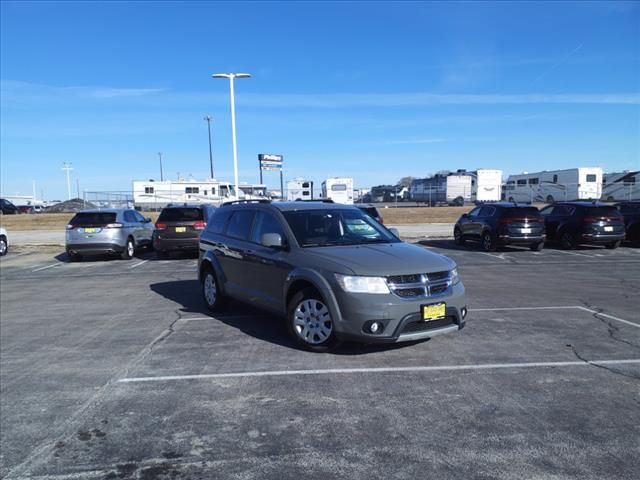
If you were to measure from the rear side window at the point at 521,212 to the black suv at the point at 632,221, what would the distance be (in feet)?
13.1

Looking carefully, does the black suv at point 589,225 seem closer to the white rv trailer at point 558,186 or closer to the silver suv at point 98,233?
the silver suv at point 98,233

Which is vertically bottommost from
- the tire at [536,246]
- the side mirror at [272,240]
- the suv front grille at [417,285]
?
the tire at [536,246]

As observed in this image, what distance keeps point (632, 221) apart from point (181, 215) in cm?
1569

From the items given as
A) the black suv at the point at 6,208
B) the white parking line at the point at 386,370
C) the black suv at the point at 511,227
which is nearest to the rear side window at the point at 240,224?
the white parking line at the point at 386,370

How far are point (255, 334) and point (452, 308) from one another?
264 cm

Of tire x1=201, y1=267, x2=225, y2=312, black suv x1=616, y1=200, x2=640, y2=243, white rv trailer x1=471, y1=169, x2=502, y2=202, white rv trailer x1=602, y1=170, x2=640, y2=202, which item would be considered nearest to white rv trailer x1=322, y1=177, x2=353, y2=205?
white rv trailer x1=471, y1=169, x2=502, y2=202

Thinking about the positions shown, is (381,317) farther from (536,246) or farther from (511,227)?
(536,246)

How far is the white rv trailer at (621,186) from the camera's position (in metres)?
40.2

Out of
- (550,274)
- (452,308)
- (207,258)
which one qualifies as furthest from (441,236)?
(452,308)

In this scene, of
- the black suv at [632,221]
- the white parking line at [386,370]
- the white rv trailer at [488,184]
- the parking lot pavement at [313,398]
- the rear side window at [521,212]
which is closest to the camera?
the parking lot pavement at [313,398]

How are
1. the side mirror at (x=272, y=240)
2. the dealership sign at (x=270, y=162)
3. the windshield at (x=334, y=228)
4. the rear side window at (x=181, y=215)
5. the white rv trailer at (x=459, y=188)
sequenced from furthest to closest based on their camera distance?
the white rv trailer at (x=459, y=188) < the dealership sign at (x=270, y=162) < the rear side window at (x=181, y=215) < the windshield at (x=334, y=228) < the side mirror at (x=272, y=240)

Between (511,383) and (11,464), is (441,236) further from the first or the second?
(11,464)

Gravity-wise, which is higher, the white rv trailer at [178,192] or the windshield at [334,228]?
the white rv trailer at [178,192]

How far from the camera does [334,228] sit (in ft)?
21.2
